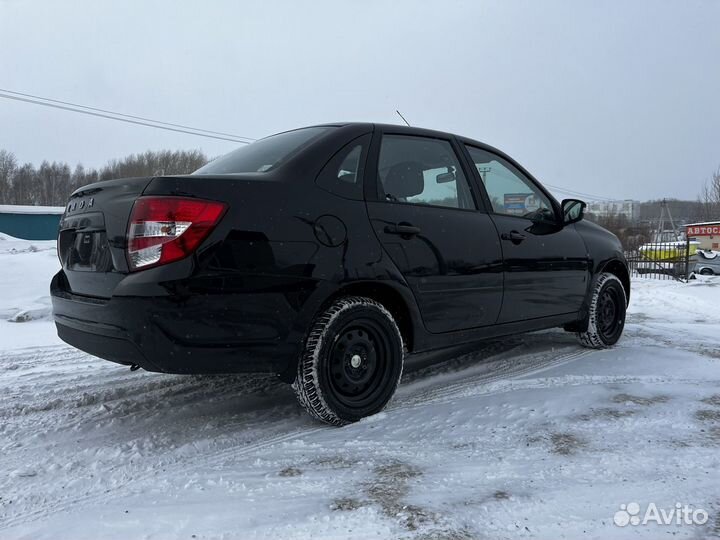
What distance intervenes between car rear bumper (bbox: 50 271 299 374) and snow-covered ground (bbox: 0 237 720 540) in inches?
17.1

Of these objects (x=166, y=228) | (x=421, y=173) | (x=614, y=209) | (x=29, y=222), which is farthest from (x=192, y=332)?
(x=614, y=209)

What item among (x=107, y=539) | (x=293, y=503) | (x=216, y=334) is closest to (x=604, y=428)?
(x=293, y=503)

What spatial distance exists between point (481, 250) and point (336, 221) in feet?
3.69

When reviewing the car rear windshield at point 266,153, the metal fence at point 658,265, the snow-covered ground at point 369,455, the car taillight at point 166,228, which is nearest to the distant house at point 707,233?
the metal fence at point 658,265

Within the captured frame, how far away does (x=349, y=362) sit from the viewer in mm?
2775

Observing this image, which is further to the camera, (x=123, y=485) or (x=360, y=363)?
(x=360, y=363)

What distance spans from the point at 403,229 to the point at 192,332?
4.10 feet

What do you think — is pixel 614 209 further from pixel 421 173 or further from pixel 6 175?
pixel 6 175

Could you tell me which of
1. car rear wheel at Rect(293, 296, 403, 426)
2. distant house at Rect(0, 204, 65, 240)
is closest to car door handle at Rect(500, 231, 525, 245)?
car rear wheel at Rect(293, 296, 403, 426)

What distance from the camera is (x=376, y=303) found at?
2842 millimetres

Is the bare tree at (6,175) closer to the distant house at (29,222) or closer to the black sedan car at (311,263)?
the distant house at (29,222)

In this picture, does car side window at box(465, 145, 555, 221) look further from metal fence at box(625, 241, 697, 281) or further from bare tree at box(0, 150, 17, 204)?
bare tree at box(0, 150, 17, 204)

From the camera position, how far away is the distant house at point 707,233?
3266 centimetres

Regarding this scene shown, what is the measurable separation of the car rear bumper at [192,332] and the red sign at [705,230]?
36251 millimetres
